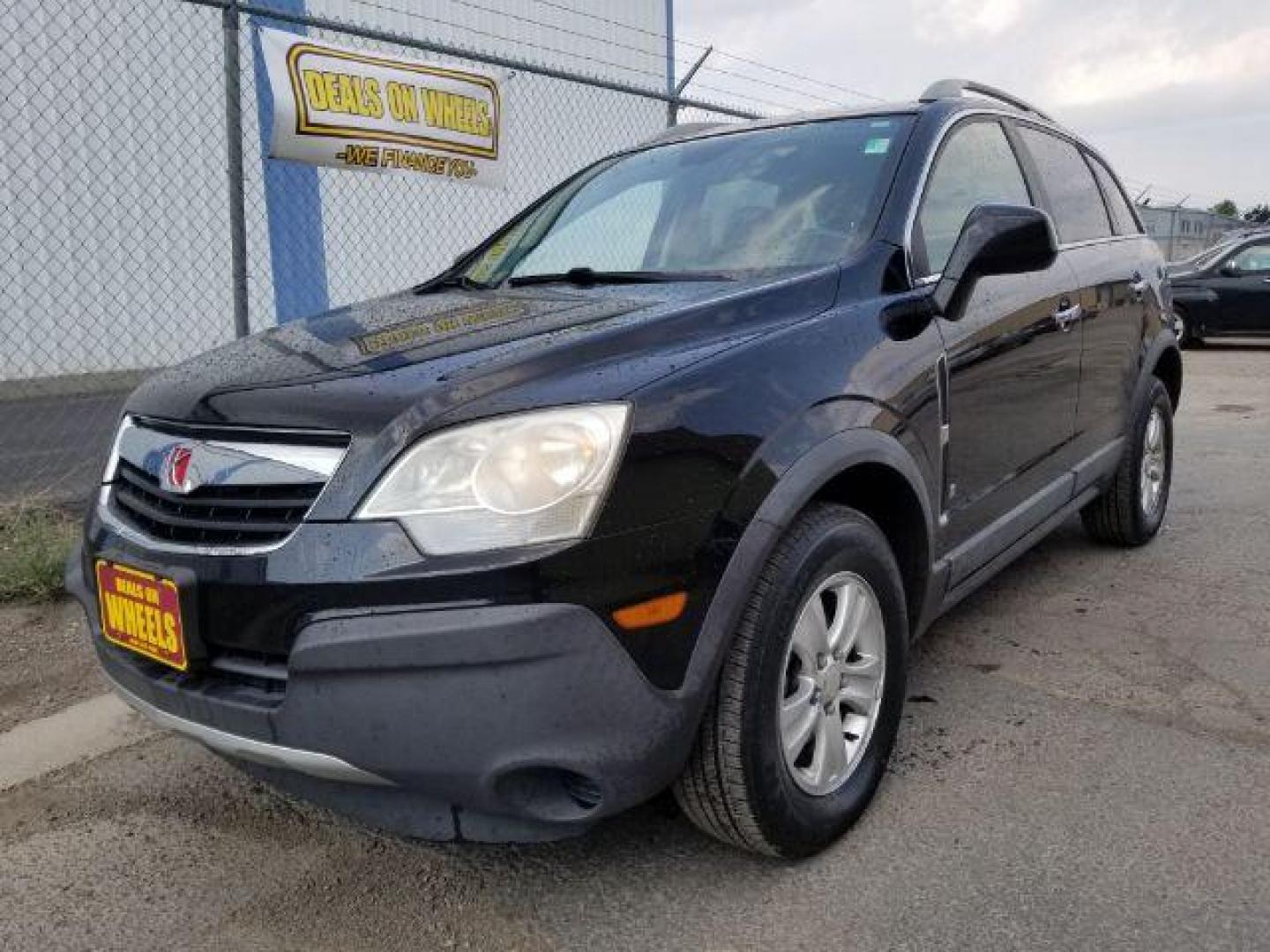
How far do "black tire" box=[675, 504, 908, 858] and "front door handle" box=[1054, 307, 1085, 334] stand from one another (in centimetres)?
150

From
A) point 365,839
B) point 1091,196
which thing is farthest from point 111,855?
point 1091,196

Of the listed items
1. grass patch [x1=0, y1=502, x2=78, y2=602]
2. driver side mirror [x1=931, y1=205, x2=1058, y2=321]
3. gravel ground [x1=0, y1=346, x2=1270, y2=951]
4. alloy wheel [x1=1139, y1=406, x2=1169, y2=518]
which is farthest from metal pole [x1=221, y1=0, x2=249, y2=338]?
alloy wheel [x1=1139, y1=406, x2=1169, y2=518]

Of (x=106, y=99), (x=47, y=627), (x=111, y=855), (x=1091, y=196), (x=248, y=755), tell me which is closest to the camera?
(x=248, y=755)

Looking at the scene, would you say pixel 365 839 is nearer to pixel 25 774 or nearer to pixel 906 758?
pixel 25 774

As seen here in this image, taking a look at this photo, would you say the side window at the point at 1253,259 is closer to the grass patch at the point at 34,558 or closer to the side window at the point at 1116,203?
the side window at the point at 1116,203

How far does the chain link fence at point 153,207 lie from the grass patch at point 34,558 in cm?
432

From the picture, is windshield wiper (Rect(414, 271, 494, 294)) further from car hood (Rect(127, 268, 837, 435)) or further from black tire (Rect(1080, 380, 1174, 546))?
black tire (Rect(1080, 380, 1174, 546))

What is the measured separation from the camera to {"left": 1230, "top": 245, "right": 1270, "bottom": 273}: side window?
13.1 meters

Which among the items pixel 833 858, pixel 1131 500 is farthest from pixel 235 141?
pixel 1131 500

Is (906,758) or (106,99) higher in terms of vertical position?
(106,99)

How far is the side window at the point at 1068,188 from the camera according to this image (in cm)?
383

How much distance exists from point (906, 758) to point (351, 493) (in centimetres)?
166

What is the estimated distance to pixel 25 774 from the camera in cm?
290

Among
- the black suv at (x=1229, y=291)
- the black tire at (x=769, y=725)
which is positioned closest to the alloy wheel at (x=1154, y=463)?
the black tire at (x=769, y=725)
